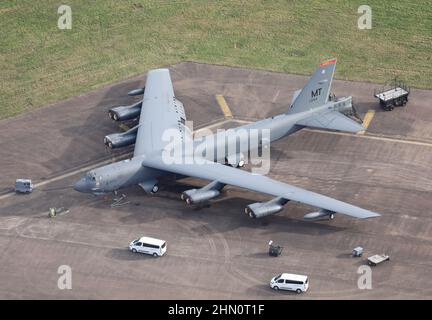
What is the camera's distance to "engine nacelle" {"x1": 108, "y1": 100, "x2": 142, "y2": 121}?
114 m

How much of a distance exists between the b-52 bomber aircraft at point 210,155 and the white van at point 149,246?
748 centimetres

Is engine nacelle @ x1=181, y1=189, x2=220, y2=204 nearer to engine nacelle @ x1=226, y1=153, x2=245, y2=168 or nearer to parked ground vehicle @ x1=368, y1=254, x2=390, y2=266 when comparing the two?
engine nacelle @ x1=226, y1=153, x2=245, y2=168

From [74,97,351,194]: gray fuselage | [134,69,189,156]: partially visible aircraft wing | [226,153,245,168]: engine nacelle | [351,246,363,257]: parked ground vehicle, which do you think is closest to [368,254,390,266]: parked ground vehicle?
[351,246,363,257]: parked ground vehicle

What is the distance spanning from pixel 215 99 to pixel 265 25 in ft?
69.9

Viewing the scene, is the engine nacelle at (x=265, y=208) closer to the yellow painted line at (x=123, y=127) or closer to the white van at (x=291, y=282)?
the white van at (x=291, y=282)

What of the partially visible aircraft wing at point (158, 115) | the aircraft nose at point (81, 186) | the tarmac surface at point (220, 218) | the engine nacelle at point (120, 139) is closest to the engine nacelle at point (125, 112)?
the partially visible aircraft wing at point (158, 115)

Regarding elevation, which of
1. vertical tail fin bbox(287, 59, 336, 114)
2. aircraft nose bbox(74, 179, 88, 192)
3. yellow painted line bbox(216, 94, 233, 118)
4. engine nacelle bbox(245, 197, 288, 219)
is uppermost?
vertical tail fin bbox(287, 59, 336, 114)

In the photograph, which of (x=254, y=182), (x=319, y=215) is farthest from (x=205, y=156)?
(x=319, y=215)

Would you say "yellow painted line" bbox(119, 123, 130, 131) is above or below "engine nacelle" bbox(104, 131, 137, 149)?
below

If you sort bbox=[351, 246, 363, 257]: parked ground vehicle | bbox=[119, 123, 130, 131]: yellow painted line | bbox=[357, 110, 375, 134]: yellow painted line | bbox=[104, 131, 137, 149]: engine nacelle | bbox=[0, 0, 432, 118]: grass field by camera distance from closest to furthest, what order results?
bbox=[351, 246, 363, 257]: parked ground vehicle → bbox=[104, 131, 137, 149]: engine nacelle → bbox=[357, 110, 375, 134]: yellow painted line → bbox=[119, 123, 130, 131]: yellow painted line → bbox=[0, 0, 432, 118]: grass field

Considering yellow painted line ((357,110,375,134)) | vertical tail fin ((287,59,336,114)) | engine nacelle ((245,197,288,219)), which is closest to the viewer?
engine nacelle ((245,197,288,219))

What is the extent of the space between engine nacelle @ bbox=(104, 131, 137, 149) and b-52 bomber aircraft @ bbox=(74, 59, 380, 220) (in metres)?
0.12

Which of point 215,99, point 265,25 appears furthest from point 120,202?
point 265,25

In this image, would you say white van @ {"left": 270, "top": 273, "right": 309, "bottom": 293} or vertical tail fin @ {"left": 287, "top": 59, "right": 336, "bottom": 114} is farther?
vertical tail fin @ {"left": 287, "top": 59, "right": 336, "bottom": 114}
